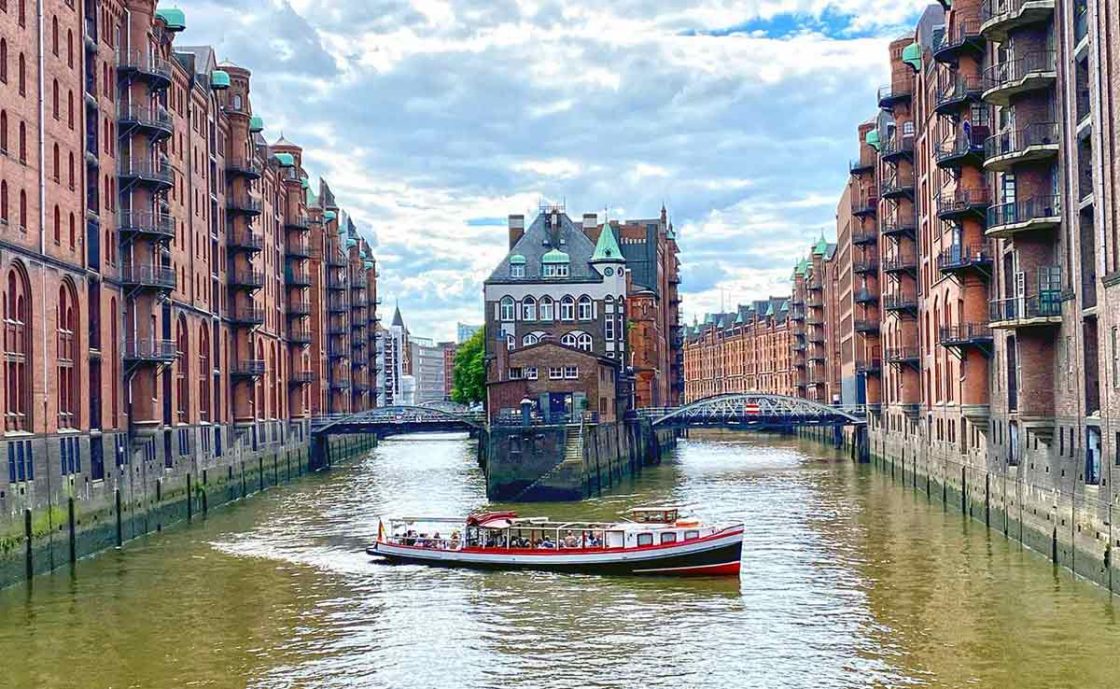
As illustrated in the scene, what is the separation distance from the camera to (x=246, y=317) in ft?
272

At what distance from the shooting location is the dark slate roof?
102 meters

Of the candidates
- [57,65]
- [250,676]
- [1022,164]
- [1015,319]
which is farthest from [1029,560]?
[57,65]

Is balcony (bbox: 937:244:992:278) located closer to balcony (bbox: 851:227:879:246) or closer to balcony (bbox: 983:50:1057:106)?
balcony (bbox: 983:50:1057:106)

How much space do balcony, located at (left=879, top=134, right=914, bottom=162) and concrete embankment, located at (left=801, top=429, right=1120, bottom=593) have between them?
17.4 m

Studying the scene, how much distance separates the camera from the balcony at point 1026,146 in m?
43.0

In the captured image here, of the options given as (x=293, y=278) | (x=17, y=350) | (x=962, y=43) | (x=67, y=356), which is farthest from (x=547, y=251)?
(x=17, y=350)

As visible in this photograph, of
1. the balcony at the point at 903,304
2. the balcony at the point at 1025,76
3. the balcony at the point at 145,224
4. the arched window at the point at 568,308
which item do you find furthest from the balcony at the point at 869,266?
the balcony at the point at 145,224

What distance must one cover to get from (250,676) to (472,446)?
114 m

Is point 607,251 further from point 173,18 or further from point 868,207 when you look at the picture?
point 173,18

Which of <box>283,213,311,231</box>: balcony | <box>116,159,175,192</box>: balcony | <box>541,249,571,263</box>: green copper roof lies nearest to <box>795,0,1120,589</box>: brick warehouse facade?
<box>541,249,571,263</box>: green copper roof

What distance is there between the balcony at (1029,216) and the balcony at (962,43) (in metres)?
10.6

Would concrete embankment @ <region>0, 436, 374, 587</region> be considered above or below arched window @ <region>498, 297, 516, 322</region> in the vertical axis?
below

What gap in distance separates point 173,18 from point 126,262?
14.0 meters

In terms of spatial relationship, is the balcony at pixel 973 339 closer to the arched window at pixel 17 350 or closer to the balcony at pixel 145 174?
the balcony at pixel 145 174
